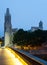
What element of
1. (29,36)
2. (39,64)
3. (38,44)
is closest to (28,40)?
(29,36)

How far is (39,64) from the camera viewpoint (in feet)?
38.0

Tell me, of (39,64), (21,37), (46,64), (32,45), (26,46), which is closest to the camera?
(46,64)

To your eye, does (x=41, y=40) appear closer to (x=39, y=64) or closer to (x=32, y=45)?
(x=32, y=45)

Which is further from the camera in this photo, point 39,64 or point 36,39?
point 36,39

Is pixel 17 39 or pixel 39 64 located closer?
pixel 39 64

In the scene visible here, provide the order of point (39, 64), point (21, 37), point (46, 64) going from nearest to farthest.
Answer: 1. point (46, 64)
2. point (39, 64)
3. point (21, 37)

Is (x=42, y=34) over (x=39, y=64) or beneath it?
over

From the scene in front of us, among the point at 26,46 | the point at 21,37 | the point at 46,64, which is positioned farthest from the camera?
the point at 21,37

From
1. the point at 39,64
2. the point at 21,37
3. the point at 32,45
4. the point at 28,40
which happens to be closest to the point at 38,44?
the point at 32,45

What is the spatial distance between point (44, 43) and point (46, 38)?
9.57 metres

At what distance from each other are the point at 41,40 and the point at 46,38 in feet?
24.8

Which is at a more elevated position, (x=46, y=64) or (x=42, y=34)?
(x=42, y=34)

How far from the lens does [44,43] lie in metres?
113

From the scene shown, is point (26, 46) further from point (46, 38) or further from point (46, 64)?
point (46, 64)
